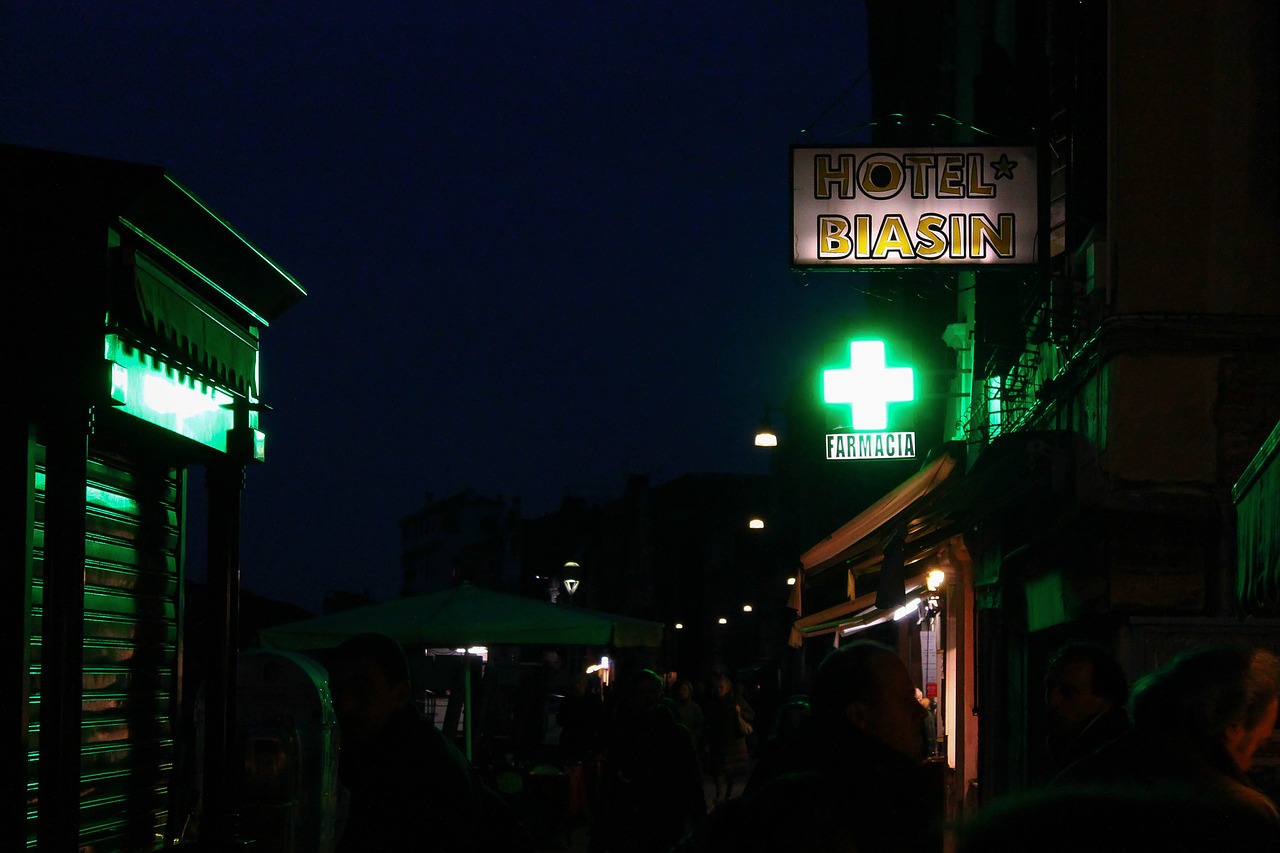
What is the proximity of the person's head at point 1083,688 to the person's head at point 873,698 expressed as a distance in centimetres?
220

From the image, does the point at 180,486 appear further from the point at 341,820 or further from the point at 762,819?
the point at 341,820

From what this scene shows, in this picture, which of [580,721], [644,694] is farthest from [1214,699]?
[580,721]

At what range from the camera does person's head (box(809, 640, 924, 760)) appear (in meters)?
3.71

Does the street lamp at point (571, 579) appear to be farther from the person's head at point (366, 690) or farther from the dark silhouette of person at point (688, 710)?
the person's head at point (366, 690)

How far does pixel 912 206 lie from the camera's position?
39.8ft

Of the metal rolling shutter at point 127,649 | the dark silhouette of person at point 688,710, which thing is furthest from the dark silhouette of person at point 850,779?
the dark silhouette of person at point 688,710

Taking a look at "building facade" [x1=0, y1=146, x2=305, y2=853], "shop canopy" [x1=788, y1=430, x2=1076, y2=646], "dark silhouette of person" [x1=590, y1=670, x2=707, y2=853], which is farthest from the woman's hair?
"shop canopy" [x1=788, y1=430, x2=1076, y2=646]

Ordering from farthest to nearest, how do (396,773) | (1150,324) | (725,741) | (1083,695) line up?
(725,741) < (1150,324) < (1083,695) < (396,773)

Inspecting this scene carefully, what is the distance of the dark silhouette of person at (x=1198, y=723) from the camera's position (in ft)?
11.8

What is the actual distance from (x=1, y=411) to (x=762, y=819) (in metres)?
2.73

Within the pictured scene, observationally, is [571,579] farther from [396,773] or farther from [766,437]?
[396,773]

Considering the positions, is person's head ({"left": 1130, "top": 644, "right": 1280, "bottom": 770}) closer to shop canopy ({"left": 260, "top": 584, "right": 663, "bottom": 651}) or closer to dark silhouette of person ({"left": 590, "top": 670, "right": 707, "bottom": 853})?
dark silhouette of person ({"left": 590, "top": 670, "right": 707, "bottom": 853})

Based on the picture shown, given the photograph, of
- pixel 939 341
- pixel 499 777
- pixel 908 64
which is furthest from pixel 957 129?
pixel 499 777

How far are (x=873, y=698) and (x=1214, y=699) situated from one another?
82 cm
